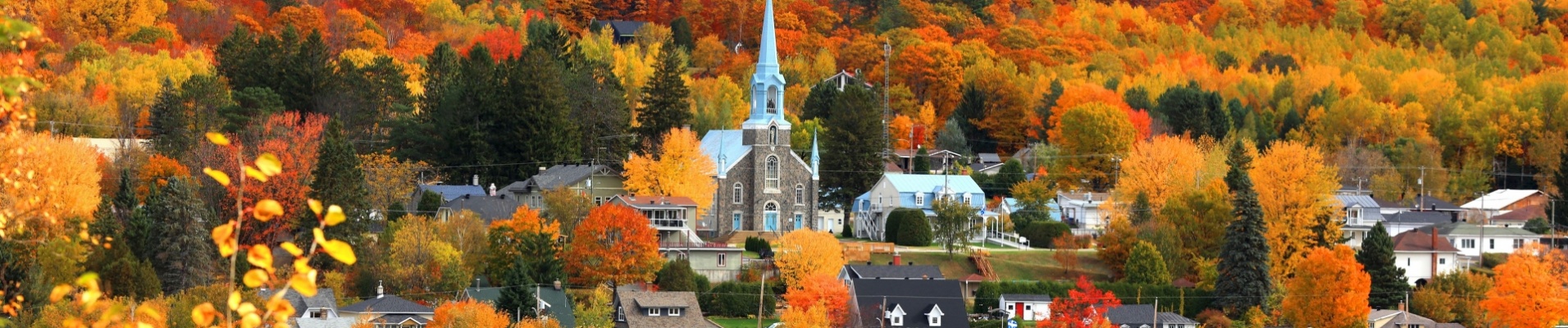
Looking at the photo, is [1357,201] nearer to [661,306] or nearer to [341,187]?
[661,306]

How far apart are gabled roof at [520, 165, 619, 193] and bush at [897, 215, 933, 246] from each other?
10.7 meters

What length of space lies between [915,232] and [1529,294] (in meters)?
20.2

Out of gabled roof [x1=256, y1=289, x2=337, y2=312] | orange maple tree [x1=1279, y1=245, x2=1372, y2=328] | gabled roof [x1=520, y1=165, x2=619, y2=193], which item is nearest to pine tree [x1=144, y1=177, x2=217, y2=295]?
gabled roof [x1=256, y1=289, x2=337, y2=312]

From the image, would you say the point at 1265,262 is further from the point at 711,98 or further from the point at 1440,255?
the point at 711,98

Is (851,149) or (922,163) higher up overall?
(851,149)

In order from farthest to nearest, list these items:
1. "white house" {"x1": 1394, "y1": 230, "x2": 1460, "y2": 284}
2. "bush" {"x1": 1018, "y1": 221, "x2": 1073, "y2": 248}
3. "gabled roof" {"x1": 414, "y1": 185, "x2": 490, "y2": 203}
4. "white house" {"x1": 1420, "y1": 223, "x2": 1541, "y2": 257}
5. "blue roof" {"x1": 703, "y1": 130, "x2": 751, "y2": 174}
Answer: "white house" {"x1": 1420, "y1": 223, "x2": 1541, "y2": 257} < "blue roof" {"x1": 703, "y1": 130, "x2": 751, "y2": 174} < "bush" {"x1": 1018, "y1": 221, "x2": 1073, "y2": 248} < "white house" {"x1": 1394, "y1": 230, "x2": 1460, "y2": 284} < "gabled roof" {"x1": 414, "y1": 185, "x2": 490, "y2": 203}

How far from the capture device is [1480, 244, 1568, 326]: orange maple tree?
6681 centimetres

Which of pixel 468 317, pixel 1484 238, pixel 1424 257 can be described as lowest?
pixel 468 317

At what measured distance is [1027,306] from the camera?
6600 centimetres

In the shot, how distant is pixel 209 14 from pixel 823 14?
129ft

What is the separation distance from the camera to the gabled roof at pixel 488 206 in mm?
71500

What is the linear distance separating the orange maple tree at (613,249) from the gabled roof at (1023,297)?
1077cm

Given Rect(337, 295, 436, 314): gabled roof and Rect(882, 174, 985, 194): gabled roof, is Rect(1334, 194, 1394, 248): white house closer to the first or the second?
Rect(882, 174, 985, 194): gabled roof

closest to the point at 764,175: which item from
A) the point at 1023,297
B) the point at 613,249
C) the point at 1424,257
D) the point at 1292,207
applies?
the point at 613,249
